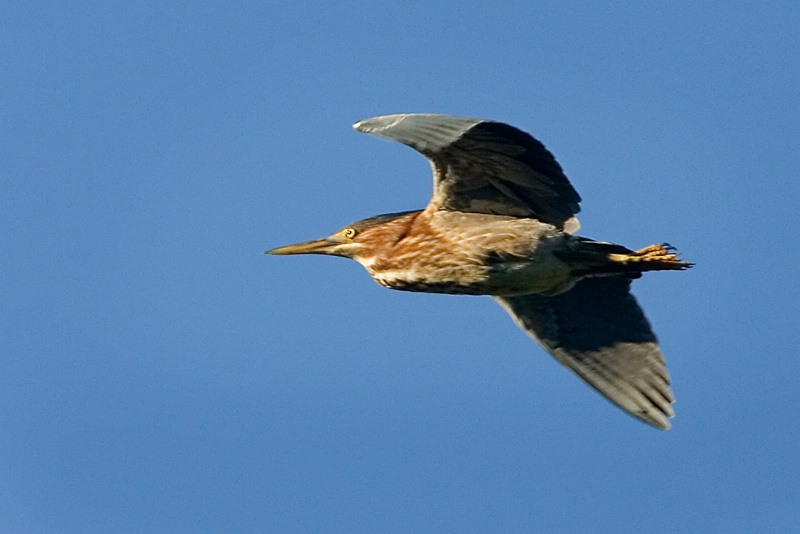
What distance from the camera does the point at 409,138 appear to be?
11.1 meters

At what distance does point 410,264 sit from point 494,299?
1543 millimetres

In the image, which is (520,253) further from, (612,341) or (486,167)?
(612,341)

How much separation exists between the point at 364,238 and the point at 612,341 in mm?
2368

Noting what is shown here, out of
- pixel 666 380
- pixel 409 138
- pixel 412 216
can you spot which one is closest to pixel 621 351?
pixel 666 380

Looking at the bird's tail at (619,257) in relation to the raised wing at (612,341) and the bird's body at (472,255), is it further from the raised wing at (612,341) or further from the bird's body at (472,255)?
the raised wing at (612,341)

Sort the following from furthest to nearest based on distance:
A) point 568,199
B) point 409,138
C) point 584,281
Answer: point 584,281, point 568,199, point 409,138

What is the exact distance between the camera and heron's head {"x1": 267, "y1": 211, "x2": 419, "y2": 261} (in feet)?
42.3

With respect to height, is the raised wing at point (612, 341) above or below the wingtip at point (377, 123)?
below

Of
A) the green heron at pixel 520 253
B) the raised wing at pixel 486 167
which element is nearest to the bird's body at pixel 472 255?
the green heron at pixel 520 253

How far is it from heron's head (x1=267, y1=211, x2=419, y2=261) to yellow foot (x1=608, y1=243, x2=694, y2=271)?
175 centimetres

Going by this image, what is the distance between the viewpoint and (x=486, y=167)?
39.4 feet

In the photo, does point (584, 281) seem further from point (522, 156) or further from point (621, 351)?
point (522, 156)

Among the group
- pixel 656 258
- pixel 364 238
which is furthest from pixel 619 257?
pixel 364 238

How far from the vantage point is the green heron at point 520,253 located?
38.5 feet
